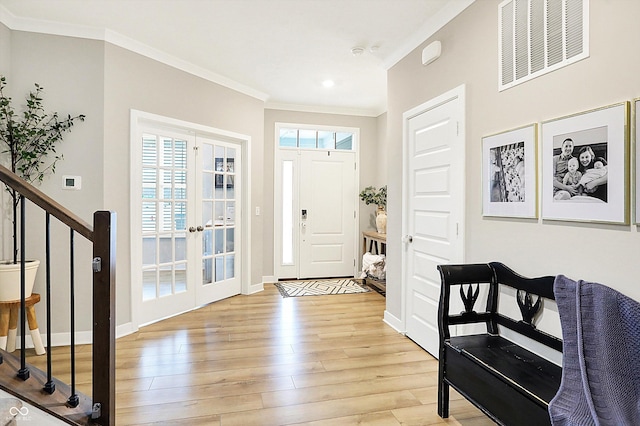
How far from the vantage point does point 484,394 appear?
5.79ft

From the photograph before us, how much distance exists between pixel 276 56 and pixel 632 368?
3.56 m

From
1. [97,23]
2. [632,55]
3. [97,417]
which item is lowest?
[97,417]

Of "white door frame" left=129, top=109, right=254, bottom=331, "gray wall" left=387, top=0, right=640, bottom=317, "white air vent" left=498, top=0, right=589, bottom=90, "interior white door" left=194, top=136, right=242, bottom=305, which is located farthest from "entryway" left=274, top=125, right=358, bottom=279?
"white air vent" left=498, top=0, right=589, bottom=90

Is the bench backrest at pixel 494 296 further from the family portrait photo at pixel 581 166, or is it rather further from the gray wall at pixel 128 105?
the gray wall at pixel 128 105

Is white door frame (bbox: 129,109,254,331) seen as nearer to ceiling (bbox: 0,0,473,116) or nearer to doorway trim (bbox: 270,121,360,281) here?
ceiling (bbox: 0,0,473,116)

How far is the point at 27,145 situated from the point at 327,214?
12.3 feet

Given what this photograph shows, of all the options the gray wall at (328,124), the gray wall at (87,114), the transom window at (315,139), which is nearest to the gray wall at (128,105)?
the gray wall at (87,114)

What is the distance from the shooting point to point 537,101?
1.93 meters

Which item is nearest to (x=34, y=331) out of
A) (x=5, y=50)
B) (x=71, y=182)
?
(x=71, y=182)

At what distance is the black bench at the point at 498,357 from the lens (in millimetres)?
1560

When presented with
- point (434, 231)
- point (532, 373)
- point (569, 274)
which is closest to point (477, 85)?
point (434, 231)

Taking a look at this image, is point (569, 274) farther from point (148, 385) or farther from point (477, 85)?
point (148, 385)

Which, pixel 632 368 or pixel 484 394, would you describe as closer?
pixel 632 368

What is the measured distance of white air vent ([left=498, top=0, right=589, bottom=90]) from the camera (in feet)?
5.60
